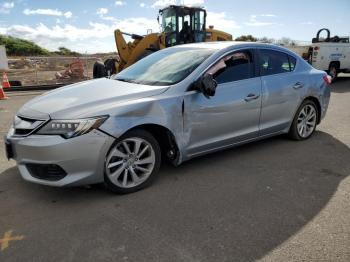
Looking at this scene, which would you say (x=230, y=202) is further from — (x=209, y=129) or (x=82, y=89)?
(x=82, y=89)

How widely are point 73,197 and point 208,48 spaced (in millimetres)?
2567

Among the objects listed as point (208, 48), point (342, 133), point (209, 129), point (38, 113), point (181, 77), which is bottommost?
point (342, 133)

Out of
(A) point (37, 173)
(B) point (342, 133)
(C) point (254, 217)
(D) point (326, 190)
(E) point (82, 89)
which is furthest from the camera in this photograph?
(B) point (342, 133)

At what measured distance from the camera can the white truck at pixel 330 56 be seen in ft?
49.7

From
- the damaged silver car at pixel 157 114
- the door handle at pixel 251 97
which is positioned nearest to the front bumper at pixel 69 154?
the damaged silver car at pixel 157 114

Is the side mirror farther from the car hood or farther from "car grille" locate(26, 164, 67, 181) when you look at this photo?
"car grille" locate(26, 164, 67, 181)

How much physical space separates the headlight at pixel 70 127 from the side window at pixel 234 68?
1665mm

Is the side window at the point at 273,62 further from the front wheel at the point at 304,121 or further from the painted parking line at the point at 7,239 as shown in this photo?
the painted parking line at the point at 7,239

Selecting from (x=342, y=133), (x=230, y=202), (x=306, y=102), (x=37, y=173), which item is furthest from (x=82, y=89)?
(x=342, y=133)

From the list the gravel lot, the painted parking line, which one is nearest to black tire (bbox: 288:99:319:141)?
the gravel lot

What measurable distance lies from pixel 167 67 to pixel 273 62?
1683 millimetres

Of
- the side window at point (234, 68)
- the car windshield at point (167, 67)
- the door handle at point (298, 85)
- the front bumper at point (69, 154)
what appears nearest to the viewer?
the front bumper at point (69, 154)

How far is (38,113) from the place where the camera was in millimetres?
3756

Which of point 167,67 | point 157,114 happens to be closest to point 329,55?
point 167,67
